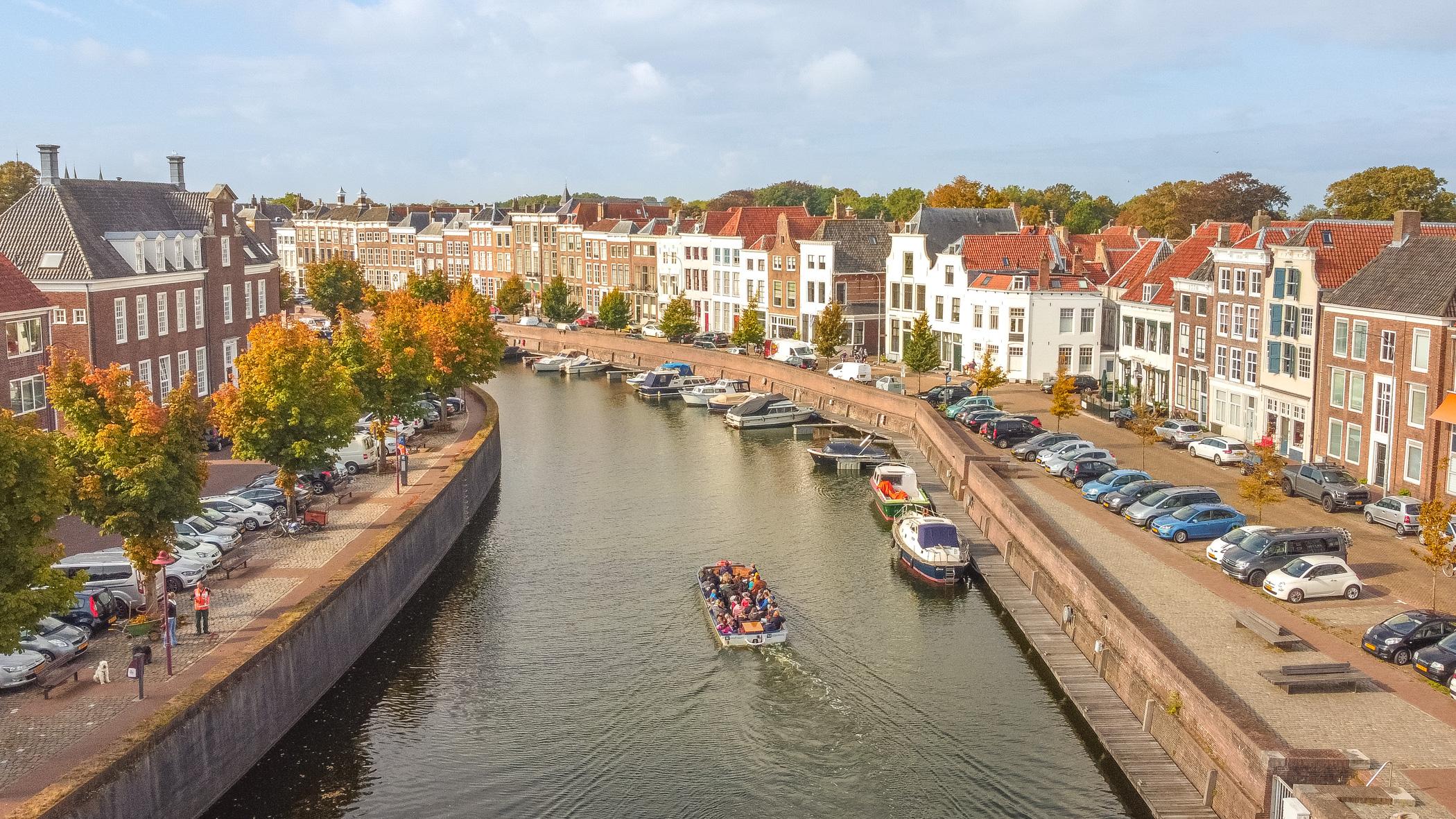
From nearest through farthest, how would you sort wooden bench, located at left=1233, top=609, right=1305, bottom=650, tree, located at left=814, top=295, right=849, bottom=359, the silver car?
the silver car
wooden bench, located at left=1233, top=609, right=1305, bottom=650
tree, located at left=814, top=295, right=849, bottom=359

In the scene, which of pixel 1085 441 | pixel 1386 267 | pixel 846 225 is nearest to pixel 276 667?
pixel 1085 441

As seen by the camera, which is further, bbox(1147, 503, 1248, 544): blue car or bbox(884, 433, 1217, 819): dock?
bbox(1147, 503, 1248, 544): blue car

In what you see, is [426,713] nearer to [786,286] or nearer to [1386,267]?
[1386,267]

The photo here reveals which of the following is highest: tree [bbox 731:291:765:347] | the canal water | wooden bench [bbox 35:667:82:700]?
tree [bbox 731:291:765:347]

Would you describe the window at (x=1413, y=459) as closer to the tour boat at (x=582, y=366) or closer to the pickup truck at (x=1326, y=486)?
the pickup truck at (x=1326, y=486)

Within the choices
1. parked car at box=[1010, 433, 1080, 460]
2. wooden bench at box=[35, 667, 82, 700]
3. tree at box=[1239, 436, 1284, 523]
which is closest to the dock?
tree at box=[1239, 436, 1284, 523]

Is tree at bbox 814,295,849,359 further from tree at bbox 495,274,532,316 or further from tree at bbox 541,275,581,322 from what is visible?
tree at bbox 495,274,532,316

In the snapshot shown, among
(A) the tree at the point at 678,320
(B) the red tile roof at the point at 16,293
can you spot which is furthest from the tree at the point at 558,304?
(B) the red tile roof at the point at 16,293
